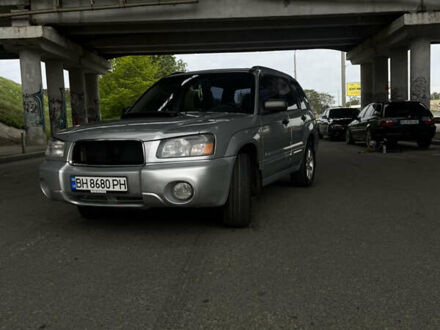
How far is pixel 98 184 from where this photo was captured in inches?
161

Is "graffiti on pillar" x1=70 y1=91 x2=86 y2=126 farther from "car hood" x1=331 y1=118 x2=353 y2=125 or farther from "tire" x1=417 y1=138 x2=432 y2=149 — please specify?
"tire" x1=417 y1=138 x2=432 y2=149

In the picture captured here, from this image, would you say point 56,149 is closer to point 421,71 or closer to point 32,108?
point 32,108

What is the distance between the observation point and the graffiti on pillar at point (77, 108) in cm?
2970

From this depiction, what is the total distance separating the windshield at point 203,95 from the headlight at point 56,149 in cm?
98

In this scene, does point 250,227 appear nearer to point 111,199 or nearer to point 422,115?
point 111,199

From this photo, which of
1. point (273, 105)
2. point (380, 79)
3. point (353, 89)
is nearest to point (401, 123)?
point (273, 105)

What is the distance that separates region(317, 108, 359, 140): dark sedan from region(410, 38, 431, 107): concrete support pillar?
3.12 meters

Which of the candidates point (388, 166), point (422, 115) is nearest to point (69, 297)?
point (388, 166)

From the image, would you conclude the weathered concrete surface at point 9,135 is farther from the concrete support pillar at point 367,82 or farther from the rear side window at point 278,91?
the concrete support pillar at point 367,82

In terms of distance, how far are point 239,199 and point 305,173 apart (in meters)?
2.86

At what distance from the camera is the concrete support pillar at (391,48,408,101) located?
2639cm

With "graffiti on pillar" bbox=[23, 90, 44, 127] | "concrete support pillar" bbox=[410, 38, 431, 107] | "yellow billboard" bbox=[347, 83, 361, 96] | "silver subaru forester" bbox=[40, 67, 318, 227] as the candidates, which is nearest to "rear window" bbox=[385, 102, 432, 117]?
"concrete support pillar" bbox=[410, 38, 431, 107]

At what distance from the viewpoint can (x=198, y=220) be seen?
4855 millimetres

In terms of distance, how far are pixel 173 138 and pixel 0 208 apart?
10.5ft
